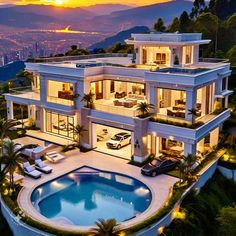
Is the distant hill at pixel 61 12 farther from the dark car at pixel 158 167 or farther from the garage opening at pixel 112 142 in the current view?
the dark car at pixel 158 167

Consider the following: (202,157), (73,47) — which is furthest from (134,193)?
(73,47)

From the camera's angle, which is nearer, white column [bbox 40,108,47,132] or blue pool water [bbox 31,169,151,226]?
blue pool water [bbox 31,169,151,226]

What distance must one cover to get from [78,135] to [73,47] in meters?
37.2

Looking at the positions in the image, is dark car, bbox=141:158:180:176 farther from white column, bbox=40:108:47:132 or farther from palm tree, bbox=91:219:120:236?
white column, bbox=40:108:47:132

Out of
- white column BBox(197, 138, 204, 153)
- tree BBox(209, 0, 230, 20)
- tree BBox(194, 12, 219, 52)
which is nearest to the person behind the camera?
white column BBox(197, 138, 204, 153)

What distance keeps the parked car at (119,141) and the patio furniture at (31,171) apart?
8.15 meters

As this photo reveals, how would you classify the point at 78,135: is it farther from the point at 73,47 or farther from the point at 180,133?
the point at 73,47

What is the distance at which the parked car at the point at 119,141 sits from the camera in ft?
106

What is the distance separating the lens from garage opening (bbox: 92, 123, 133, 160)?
31.5 meters

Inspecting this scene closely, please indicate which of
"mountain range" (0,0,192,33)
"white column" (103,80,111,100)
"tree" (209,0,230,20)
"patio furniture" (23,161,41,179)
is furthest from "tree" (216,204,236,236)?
"mountain range" (0,0,192,33)

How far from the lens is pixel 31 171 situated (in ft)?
86.5

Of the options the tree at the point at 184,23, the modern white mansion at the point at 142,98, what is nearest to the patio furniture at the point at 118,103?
the modern white mansion at the point at 142,98

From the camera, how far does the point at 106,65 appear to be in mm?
34781

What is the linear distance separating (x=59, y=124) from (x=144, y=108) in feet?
35.6
